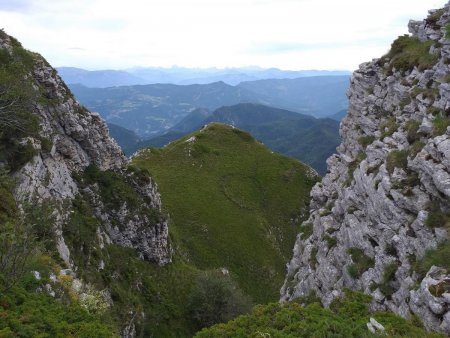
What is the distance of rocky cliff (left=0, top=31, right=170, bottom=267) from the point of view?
3516cm

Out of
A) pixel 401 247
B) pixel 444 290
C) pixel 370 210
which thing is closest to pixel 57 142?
pixel 370 210

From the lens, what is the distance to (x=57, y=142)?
43.8m

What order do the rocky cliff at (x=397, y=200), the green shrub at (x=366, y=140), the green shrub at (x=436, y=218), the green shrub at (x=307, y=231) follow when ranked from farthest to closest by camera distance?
1. the green shrub at (x=307, y=231)
2. the green shrub at (x=366, y=140)
3. the green shrub at (x=436, y=218)
4. the rocky cliff at (x=397, y=200)

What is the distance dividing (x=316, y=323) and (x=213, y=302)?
1385 inches

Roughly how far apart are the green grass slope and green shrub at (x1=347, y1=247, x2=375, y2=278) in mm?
43888

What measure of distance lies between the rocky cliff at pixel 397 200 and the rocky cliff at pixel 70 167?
74.1 feet

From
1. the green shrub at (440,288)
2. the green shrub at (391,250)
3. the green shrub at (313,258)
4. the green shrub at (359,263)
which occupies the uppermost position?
the green shrub at (440,288)

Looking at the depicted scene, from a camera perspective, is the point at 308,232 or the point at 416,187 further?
the point at 308,232

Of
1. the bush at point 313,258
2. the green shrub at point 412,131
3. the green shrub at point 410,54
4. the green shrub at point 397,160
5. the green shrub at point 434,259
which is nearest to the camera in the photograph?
the green shrub at point 434,259

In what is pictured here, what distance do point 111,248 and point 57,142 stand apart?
14205 mm

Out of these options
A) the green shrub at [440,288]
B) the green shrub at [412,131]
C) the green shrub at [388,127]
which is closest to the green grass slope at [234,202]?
the green shrub at [388,127]

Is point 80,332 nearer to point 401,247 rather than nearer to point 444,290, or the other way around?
point 444,290

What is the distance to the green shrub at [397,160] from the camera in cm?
2665

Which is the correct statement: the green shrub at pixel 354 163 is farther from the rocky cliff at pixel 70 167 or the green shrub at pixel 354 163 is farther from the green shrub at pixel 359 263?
the rocky cliff at pixel 70 167
